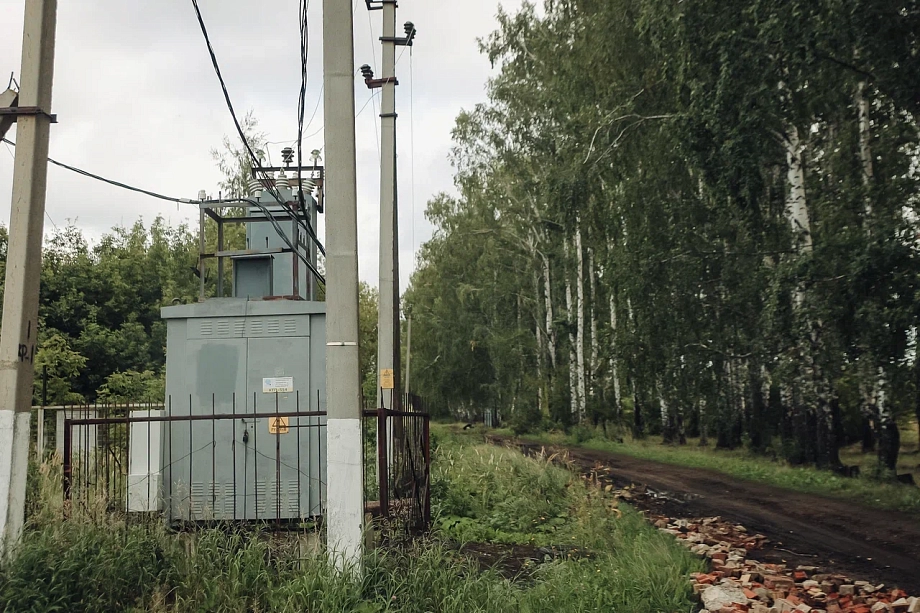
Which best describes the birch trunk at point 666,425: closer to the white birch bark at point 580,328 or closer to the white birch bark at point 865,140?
the white birch bark at point 580,328

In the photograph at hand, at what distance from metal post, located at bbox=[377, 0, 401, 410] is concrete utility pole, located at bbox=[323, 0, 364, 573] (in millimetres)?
5343

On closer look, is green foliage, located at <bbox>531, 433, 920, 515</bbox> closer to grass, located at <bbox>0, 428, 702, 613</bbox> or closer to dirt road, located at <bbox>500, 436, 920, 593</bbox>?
dirt road, located at <bbox>500, 436, 920, 593</bbox>

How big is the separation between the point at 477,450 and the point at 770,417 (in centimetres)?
1040

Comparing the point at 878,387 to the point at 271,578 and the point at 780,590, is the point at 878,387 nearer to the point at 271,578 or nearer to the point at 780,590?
the point at 780,590

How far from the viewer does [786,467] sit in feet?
61.5

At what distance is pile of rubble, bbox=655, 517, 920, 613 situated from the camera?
670cm

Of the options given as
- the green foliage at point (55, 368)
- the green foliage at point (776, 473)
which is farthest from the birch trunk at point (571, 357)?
the green foliage at point (55, 368)

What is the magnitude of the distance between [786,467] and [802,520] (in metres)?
7.48

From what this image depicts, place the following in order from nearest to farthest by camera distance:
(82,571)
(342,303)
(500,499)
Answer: (82,571) → (342,303) → (500,499)

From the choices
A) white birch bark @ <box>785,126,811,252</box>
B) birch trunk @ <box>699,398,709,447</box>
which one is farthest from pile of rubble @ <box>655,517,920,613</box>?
birch trunk @ <box>699,398,709,447</box>

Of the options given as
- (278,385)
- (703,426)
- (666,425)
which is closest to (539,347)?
(666,425)

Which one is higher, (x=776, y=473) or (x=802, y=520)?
(x=776, y=473)

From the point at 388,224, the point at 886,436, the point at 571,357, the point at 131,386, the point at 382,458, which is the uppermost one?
the point at 388,224

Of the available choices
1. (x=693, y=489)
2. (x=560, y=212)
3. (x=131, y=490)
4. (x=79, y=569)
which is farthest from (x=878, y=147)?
(x=79, y=569)
